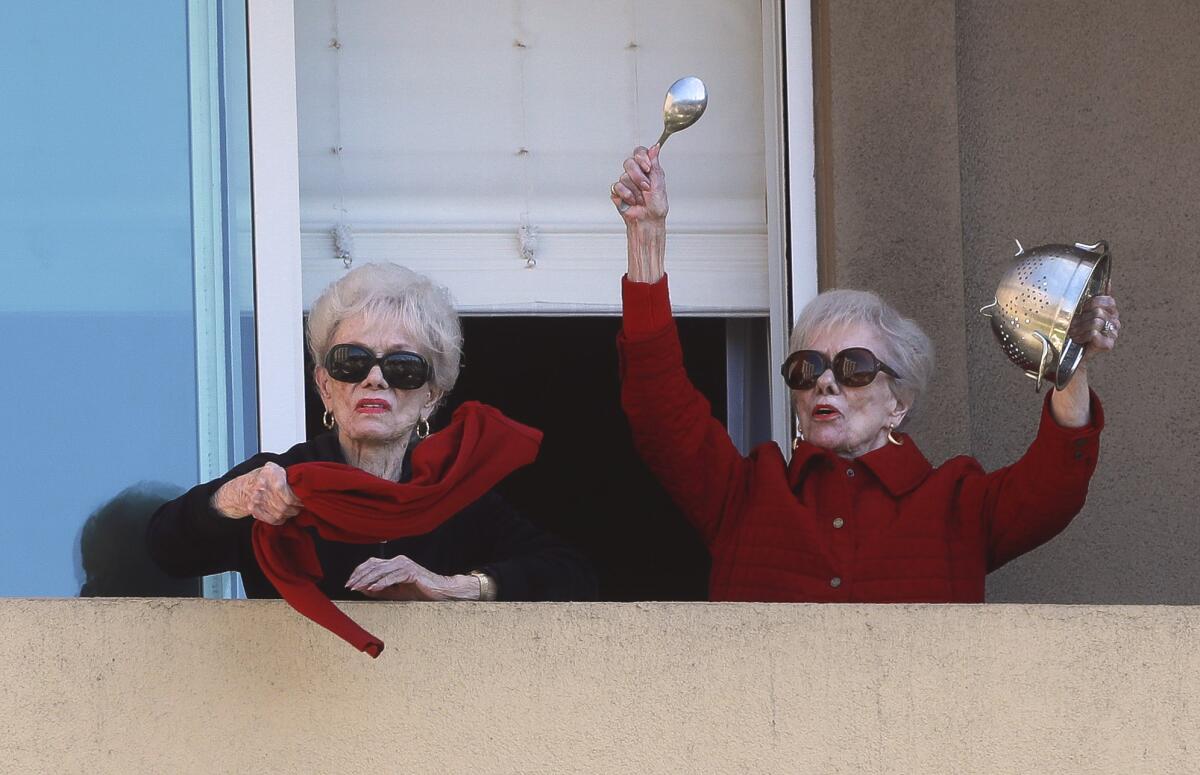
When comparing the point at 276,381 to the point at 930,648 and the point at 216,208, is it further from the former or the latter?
the point at 930,648

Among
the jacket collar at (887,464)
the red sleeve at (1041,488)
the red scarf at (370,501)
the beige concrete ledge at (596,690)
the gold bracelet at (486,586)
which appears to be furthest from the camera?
the jacket collar at (887,464)

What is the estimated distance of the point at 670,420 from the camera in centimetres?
316

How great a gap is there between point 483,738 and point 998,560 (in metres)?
1.10

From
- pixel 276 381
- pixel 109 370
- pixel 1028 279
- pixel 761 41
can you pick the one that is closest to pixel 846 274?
pixel 761 41

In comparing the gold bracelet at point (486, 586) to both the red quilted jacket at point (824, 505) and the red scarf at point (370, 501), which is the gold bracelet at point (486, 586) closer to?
the red scarf at point (370, 501)

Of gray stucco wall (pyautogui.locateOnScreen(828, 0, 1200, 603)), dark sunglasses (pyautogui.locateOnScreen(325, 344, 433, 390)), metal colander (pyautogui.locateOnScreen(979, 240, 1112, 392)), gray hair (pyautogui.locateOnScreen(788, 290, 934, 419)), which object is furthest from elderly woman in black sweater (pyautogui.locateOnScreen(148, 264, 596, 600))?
gray stucco wall (pyautogui.locateOnScreen(828, 0, 1200, 603))

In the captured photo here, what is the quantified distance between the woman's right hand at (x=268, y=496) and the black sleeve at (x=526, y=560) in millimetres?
476

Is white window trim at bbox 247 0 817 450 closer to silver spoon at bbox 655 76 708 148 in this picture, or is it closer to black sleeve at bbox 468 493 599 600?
black sleeve at bbox 468 493 599 600

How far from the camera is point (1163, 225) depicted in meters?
4.02

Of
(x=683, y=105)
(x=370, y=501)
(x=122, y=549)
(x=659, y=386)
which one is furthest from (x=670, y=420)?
(x=122, y=549)

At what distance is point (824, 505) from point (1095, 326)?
630 millimetres

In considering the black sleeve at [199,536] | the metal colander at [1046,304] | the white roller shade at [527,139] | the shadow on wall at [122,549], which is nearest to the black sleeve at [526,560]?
the black sleeve at [199,536]

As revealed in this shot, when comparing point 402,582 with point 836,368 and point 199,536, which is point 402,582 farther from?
point 836,368

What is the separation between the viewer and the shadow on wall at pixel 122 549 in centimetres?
315
